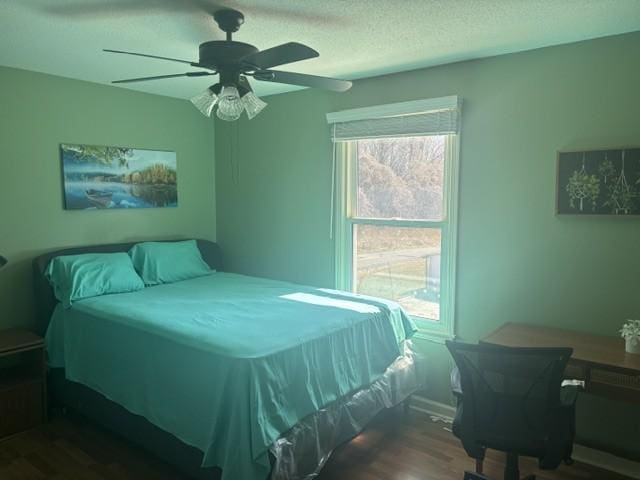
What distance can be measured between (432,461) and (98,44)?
10.5 ft

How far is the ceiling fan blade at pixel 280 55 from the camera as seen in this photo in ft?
6.66

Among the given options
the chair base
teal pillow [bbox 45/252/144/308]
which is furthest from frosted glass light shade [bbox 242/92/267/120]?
the chair base

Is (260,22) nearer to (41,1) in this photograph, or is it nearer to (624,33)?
(41,1)

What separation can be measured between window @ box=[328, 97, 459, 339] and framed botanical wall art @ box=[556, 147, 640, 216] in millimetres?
699

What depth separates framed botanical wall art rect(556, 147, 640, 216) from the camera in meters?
2.54

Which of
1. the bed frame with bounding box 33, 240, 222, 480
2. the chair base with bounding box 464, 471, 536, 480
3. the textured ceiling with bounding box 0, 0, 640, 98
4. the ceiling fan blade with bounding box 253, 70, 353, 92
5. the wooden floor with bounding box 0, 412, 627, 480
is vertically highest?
the textured ceiling with bounding box 0, 0, 640, 98

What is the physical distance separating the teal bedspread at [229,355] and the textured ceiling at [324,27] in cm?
162

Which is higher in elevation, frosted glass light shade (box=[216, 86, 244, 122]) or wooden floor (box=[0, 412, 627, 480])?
frosted glass light shade (box=[216, 86, 244, 122])

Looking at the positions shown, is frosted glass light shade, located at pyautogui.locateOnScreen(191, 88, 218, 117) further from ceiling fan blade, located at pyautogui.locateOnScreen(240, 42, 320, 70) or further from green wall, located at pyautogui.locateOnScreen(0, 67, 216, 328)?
green wall, located at pyautogui.locateOnScreen(0, 67, 216, 328)

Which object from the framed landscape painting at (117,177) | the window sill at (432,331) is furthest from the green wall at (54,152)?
the window sill at (432,331)

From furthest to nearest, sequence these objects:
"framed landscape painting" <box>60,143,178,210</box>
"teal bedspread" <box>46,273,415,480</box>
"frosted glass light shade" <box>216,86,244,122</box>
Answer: "framed landscape painting" <box>60,143,178,210</box>, "frosted glass light shade" <box>216,86,244,122</box>, "teal bedspread" <box>46,273,415,480</box>

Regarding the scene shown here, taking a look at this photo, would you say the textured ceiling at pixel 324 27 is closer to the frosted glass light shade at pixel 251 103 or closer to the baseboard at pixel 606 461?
the frosted glass light shade at pixel 251 103

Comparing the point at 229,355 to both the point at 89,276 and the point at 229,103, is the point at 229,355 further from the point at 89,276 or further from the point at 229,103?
the point at 89,276

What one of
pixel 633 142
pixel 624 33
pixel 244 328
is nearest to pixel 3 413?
pixel 244 328
